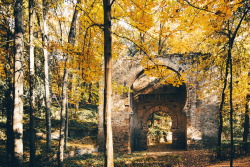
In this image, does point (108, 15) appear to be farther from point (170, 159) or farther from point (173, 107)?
point (173, 107)

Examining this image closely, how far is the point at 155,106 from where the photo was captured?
1521 cm

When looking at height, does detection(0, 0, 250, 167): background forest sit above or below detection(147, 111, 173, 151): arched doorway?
above

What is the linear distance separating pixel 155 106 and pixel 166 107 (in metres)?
0.94

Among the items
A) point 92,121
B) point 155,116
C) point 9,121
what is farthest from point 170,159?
point 155,116

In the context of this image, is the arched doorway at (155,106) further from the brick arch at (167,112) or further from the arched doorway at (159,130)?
the arched doorway at (159,130)

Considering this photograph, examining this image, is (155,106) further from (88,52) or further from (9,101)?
(88,52)

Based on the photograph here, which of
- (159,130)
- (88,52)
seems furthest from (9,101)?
(159,130)

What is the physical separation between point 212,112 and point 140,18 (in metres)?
9.18

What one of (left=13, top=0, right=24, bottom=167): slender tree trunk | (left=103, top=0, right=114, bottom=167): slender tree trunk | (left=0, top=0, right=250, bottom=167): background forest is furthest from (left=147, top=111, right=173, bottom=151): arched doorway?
(left=103, top=0, right=114, bottom=167): slender tree trunk

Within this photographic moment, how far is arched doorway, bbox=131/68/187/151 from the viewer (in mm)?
14250

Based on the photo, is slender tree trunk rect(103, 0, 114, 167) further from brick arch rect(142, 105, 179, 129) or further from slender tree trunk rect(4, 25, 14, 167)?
brick arch rect(142, 105, 179, 129)

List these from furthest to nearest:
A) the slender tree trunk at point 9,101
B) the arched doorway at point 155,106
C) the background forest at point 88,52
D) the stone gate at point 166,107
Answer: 1. the arched doorway at point 155,106
2. the stone gate at point 166,107
3. the slender tree trunk at point 9,101
4. the background forest at point 88,52

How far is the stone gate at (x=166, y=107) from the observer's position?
10938mm

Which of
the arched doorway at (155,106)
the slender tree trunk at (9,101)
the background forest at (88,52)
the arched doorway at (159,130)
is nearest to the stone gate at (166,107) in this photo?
the arched doorway at (155,106)
